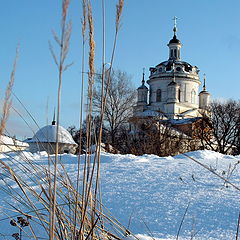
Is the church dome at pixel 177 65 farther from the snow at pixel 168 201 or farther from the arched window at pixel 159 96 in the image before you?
the snow at pixel 168 201

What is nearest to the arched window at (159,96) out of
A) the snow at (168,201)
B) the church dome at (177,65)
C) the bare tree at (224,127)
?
the church dome at (177,65)

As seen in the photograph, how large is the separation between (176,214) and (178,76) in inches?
1499

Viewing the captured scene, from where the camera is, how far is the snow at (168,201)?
2.14m

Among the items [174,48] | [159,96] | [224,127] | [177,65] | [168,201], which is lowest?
[168,201]

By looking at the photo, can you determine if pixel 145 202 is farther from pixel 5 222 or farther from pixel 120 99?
pixel 120 99

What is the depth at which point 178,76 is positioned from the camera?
1561 inches

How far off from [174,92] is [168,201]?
1405 inches

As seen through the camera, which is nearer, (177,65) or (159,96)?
(159,96)

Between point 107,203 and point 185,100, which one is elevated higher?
point 185,100

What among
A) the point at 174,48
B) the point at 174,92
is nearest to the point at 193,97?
the point at 174,92

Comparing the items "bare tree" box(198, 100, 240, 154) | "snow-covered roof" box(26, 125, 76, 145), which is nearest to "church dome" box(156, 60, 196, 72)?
"bare tree" box(198, 100, 240, 154)

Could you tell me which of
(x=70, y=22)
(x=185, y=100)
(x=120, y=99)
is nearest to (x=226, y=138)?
(x=120, y=99)

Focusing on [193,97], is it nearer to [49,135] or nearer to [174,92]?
[174,92]

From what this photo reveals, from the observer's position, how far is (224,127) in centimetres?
2739
